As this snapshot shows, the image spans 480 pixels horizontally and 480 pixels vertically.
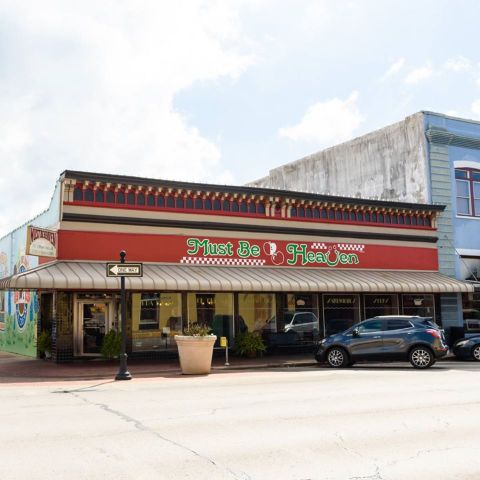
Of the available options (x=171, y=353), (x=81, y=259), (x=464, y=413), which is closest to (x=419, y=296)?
(x=171, y=353)

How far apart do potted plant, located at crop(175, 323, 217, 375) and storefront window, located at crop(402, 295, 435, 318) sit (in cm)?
1184

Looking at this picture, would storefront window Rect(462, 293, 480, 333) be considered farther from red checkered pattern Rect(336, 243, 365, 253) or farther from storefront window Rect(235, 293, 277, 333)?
storefront window Rect(235, 293, 277, 333)

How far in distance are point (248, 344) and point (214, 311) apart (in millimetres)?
1742

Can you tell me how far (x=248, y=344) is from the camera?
22422 millimetres

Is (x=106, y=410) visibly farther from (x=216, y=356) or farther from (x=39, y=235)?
(x=216, y=356)

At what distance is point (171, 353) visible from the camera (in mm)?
21797

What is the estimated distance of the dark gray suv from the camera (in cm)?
1881

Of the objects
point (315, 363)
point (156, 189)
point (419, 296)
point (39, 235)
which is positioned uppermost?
point (156, 189)

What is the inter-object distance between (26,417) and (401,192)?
896 inches

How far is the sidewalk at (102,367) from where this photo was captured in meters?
17.4

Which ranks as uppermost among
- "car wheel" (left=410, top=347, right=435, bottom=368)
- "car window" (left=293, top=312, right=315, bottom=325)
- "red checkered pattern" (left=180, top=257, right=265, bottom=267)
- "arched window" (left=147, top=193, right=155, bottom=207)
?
"arched window" (left=147, top=193, right=155, bottom=207)

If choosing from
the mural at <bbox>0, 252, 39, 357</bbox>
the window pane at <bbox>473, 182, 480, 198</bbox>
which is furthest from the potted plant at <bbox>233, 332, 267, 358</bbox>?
the window pane at <bbox>473, 182, 480, 198</bbox>

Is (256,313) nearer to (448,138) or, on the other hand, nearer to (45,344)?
(45,344)

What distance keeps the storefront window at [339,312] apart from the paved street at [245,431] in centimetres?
997
